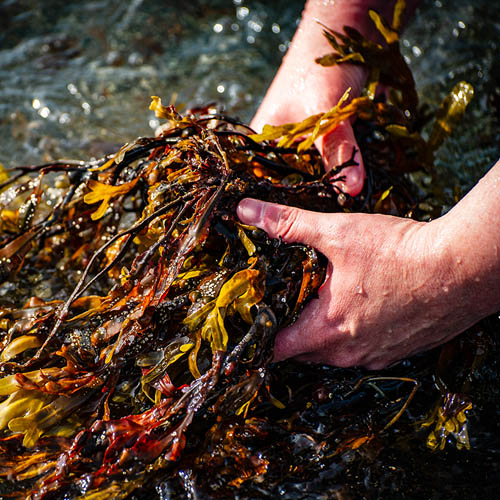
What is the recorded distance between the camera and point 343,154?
177 centimetres

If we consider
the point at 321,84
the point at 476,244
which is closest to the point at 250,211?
the point at 476,244

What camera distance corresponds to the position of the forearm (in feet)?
4.43

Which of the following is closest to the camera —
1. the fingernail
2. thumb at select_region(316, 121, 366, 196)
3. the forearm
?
the forearm

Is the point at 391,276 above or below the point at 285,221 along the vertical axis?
below

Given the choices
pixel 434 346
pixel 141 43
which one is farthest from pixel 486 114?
pixel 141 43

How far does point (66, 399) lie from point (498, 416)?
133cm

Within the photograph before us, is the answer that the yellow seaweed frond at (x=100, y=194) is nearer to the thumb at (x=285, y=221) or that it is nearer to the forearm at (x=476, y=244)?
the thumb at (x=285, y=221)

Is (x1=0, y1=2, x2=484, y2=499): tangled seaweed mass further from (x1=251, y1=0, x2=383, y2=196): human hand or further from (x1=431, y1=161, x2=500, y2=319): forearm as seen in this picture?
(x1=431, y1=161, x2=500, y2=319): forearm

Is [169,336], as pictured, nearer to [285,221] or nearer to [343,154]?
[285,221]

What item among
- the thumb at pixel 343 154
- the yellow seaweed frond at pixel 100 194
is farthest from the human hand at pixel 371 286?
the yellow seaweed frond at pixel 100 194

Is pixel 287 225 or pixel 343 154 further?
pixel 343 154

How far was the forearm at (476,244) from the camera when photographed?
4.43ft

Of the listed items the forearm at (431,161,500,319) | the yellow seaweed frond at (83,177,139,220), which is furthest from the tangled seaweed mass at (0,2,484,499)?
the forearm at (431,161,500,319)

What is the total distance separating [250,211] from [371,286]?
40cm
